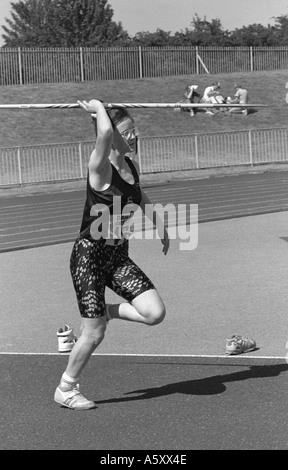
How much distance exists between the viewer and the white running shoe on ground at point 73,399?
6.03 metres

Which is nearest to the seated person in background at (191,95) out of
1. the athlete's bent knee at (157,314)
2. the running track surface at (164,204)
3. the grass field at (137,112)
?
the grass field at (137,112)

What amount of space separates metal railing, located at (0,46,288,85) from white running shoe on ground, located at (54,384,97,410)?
40488mm

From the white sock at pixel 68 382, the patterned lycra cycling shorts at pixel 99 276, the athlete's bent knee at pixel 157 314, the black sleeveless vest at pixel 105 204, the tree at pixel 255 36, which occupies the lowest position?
the white sock at pixel 68 382

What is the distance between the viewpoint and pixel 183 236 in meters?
15.2

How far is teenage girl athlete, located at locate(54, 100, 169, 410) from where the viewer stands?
6.01 meters

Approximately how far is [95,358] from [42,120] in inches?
1322

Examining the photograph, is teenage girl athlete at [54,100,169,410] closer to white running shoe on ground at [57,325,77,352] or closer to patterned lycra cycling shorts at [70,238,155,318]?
patterned lycra cycling shorts at [70,238,155,318]

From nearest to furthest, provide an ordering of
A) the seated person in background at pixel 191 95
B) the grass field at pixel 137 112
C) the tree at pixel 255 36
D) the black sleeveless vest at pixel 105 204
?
the black sleeveless vest at pixel 105 204, the grass field at pixel 137 112, the seated person in background at pixel 191 95, the tree at pixel 255 36

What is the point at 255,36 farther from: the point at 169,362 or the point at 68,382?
the point at 68,382

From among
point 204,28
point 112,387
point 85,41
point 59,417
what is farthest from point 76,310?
point 204,28

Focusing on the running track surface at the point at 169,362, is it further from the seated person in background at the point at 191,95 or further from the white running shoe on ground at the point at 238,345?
the seated person in background at the point at 191,95

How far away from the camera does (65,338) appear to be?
291 inches

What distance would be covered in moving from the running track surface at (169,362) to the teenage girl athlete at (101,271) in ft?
0.97

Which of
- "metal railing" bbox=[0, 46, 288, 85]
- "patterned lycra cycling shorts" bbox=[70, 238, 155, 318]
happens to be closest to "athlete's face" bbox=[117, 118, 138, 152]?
"patterned lycra cycling shorts" bbox=[70, 238, 155, 318]
